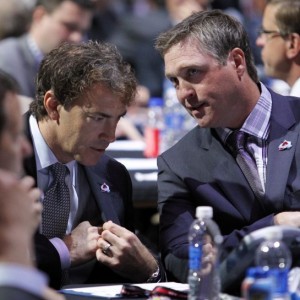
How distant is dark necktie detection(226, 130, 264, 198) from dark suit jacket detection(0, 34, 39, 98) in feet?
10.9

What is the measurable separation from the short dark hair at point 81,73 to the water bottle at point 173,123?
2678 millimetres

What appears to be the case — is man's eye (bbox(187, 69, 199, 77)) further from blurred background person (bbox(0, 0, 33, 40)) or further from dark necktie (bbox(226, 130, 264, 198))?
blurred background person (bbox(0, 0, 33, 40))

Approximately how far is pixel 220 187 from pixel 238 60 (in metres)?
0.52

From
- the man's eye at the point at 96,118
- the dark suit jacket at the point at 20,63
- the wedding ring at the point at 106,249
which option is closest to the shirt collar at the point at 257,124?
the man's eye at the point at 96,118

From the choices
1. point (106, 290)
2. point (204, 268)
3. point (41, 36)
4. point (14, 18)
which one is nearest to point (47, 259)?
point (106, 290)

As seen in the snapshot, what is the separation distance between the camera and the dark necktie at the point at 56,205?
13.2ft

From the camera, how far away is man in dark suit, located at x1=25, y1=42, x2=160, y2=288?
12.8 feet

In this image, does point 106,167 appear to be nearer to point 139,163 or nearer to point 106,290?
point 106,290

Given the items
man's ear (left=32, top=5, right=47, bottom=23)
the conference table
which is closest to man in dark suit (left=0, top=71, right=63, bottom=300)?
the conference table

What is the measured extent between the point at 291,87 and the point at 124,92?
2.00 meters

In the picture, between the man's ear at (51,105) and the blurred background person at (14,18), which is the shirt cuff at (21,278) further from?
the blurred background person at (14,18)

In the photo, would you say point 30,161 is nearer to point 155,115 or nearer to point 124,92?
point 124,92

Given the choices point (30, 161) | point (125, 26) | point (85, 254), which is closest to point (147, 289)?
point (85, 254)

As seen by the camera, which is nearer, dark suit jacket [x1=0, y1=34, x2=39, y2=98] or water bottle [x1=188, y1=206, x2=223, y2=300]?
water bottle [x1=188, y1=206, x2=223, y2=300]
